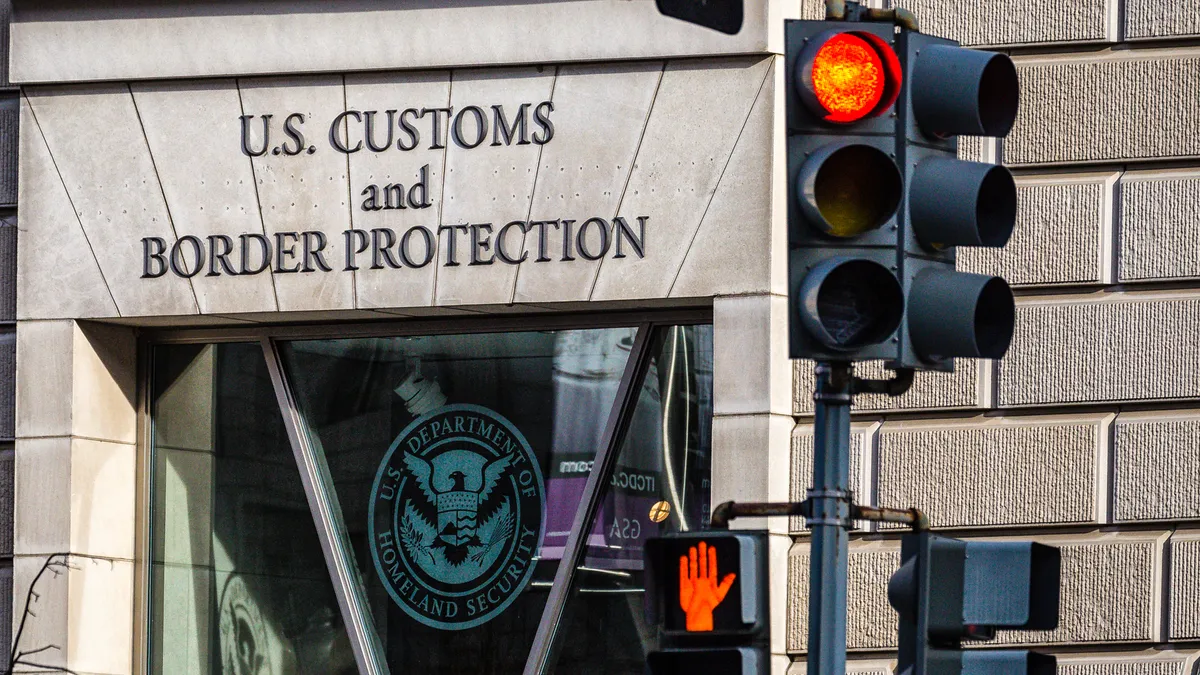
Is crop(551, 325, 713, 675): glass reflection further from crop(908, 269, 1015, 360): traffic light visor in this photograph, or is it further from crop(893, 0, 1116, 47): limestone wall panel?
crop(908, 269, 1015, 360): traffic light visor

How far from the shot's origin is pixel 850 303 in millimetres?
5355

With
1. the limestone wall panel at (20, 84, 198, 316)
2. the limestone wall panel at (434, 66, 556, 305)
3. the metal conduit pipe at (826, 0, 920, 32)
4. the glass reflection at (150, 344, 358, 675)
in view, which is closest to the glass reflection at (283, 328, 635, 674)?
the glass reflection at (150, 344, 358, 675)

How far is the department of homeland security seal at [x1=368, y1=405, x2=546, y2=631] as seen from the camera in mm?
9516

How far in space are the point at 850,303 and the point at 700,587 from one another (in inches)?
35.4

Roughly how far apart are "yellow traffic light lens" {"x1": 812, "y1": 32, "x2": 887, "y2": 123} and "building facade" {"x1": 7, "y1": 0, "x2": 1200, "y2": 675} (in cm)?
342

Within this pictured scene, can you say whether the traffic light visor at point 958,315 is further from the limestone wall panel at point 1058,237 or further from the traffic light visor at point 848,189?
the limestone wall panel at point 1058,237

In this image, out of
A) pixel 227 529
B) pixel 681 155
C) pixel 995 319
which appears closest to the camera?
pixel 995 319

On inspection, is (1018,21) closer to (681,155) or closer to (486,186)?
(681,155)

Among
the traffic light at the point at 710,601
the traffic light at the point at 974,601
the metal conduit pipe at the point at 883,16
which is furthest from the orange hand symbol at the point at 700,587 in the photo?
the metal conduit pipe at the point at 883,16

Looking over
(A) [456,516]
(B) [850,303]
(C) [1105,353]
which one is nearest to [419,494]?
(A) [456,516]

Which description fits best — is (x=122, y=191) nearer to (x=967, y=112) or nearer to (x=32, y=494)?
(x=32, y=494)

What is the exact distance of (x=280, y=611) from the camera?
387 inches

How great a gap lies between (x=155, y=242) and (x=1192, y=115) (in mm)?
5025

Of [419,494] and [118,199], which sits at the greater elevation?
[118,199]
